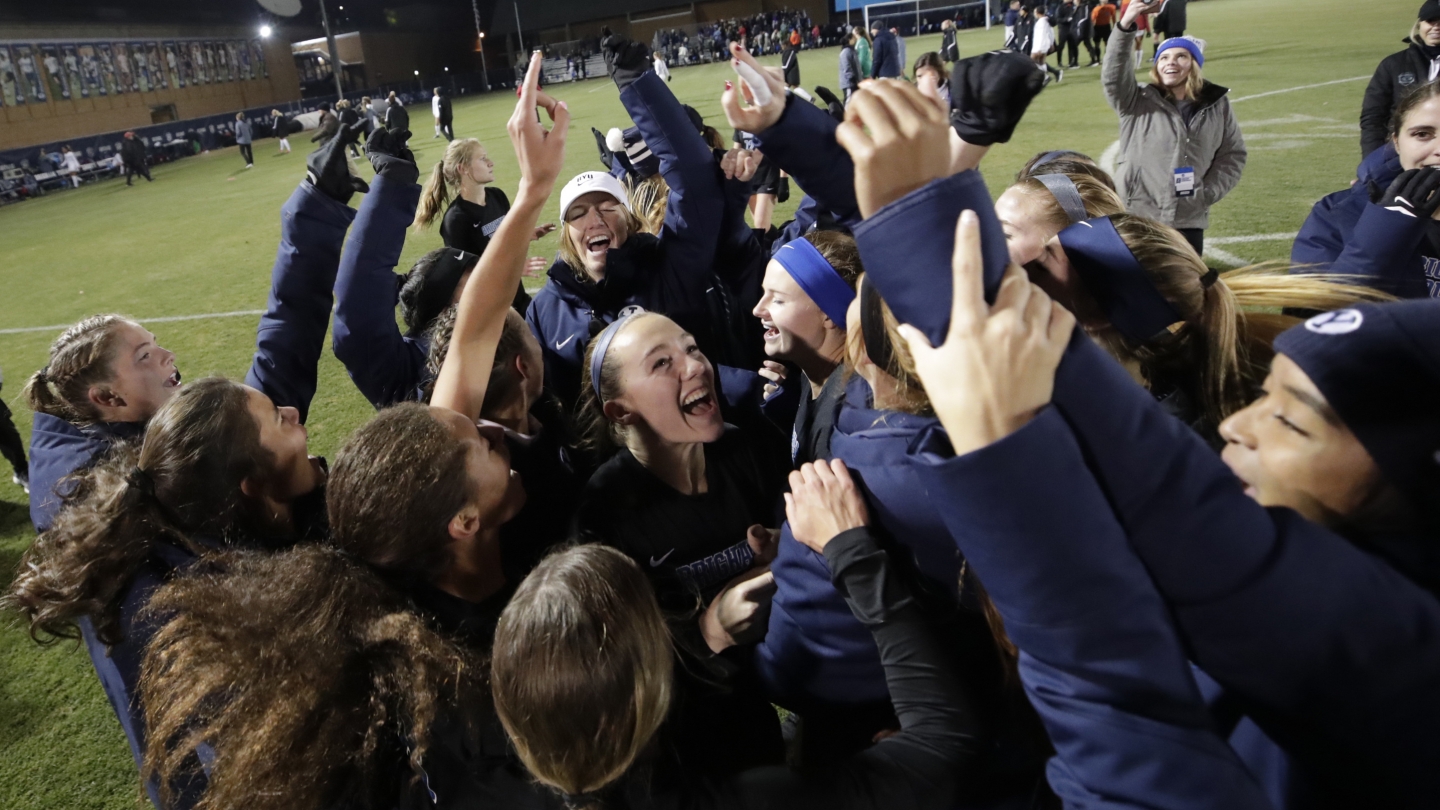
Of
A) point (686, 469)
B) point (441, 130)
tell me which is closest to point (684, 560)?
point (686, 469)

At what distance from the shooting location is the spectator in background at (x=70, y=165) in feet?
87.4

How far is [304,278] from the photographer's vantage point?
9.43 feet

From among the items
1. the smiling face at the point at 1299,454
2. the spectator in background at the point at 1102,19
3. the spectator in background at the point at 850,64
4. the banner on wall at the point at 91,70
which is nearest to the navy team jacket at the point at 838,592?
the smiling face at the point at 1299,454

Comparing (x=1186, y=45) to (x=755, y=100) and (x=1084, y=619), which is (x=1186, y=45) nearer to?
(x=755, y=100)

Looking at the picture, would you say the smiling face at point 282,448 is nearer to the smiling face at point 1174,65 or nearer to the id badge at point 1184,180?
the id badge at point 1184,180

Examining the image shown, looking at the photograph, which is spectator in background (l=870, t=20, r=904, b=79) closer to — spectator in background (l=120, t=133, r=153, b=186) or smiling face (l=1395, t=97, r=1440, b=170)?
smiling face (l=1395, t=97, r=1440, b=170)

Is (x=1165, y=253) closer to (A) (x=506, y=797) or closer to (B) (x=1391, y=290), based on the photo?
(B) (x=1391, y=290)

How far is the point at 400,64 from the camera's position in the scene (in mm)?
54531

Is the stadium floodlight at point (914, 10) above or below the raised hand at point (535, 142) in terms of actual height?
above

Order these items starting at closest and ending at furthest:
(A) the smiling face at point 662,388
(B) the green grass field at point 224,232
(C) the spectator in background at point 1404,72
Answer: (A) the smiling face at point 662,388 → (B) the green grass field at point 224,232 → (C) the spectator in background at point 1404,72

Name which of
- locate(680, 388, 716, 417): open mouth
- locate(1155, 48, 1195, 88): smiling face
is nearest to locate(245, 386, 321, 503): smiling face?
locate(680, 388, 716, 417): open mouth

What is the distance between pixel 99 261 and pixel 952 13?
39.1 m

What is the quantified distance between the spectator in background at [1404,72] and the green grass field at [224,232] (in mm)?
1433

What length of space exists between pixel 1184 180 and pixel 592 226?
3.72 m
